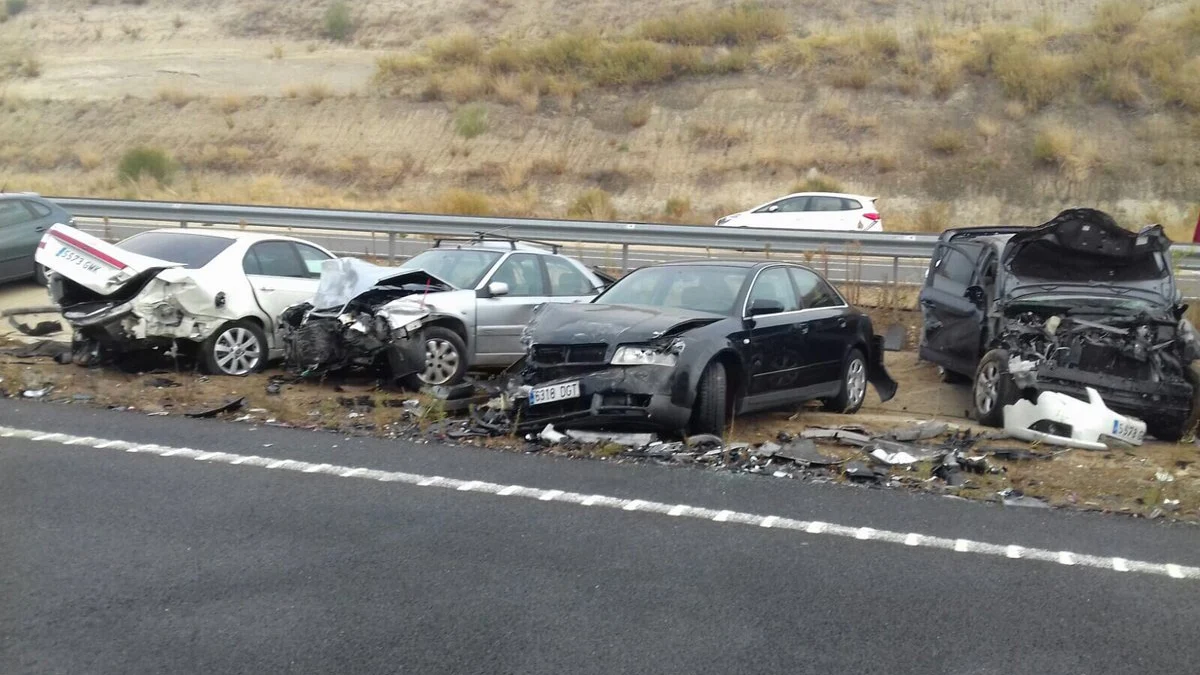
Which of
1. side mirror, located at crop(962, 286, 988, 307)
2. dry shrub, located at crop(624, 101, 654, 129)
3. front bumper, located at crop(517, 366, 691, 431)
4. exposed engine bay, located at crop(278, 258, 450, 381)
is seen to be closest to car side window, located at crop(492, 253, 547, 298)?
exposed engine bay, located at crop(278, 258, 450, 381)

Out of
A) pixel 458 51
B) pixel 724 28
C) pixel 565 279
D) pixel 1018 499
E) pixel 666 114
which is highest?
pixel 724 28

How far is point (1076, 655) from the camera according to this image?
4.75 m

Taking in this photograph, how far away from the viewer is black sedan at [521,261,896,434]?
8.78m

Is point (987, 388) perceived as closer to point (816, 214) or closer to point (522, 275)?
point (522, 275)

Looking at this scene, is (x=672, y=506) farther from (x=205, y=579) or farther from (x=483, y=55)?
(x=483, y=55)

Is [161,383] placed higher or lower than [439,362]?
lower

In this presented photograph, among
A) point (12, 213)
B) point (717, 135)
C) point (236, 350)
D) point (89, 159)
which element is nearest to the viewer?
point (236, 350)

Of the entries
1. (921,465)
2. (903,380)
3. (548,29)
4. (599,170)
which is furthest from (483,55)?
(921,465)

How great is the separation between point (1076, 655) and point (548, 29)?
47.5 m

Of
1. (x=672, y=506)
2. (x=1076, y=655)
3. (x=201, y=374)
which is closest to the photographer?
(x=1076, y=655)

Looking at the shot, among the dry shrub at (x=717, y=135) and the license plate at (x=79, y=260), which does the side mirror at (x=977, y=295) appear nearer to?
the license plate at (x=79, y=260)

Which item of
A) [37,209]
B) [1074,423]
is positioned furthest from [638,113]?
[1074,423]

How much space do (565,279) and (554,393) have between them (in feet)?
13.7

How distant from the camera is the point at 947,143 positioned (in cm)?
3406
